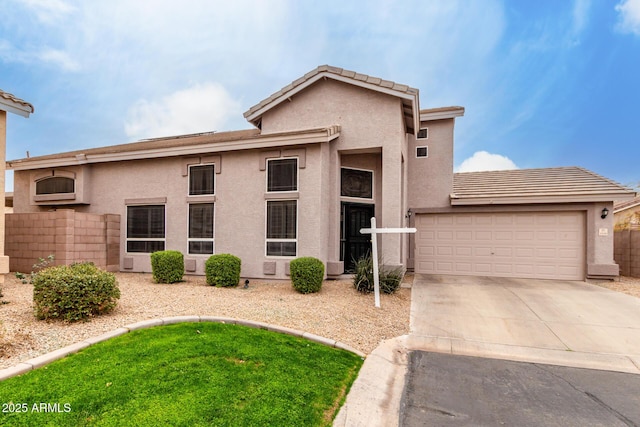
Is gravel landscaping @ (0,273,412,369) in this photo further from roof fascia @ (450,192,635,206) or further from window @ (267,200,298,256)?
roof fascia @ (450,192,635,206)

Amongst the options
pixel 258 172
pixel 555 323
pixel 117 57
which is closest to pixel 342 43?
pixel 258 172

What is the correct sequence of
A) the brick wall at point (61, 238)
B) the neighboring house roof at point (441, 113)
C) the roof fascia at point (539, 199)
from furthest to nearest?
the neighboring house roof at point (441, 113) < the roof fascia at point (539, 199) < the brick wall at point (61, 238)

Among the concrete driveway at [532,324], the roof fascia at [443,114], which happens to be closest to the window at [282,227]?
the concrete driveway at [532,324]

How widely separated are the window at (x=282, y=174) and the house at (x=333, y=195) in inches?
1.3

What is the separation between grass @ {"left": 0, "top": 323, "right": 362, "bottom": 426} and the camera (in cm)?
276

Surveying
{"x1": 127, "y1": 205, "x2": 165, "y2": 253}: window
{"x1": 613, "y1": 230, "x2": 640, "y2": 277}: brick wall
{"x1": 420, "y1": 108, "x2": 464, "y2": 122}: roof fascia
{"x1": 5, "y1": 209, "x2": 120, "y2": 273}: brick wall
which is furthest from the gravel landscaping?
{"x1": 613, "y1": 230, "x2": 640, "y2": 277}: brick wall

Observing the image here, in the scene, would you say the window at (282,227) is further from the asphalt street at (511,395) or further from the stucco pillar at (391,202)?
the asphalt street at (511,395)

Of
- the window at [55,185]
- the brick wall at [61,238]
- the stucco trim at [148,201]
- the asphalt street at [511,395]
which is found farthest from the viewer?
the window at [55,185]

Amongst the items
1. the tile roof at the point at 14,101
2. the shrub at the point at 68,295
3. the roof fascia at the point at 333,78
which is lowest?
the shrub at the point at 68,295

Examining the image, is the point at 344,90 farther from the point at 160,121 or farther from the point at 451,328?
the point at 160,121

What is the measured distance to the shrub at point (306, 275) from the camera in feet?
26.4

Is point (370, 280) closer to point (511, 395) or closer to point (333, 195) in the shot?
point (333, 195)

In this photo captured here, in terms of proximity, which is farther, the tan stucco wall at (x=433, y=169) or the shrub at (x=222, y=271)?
the tan stucco wall at (x=433, y=169)

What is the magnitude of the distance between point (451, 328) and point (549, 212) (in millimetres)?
8368
